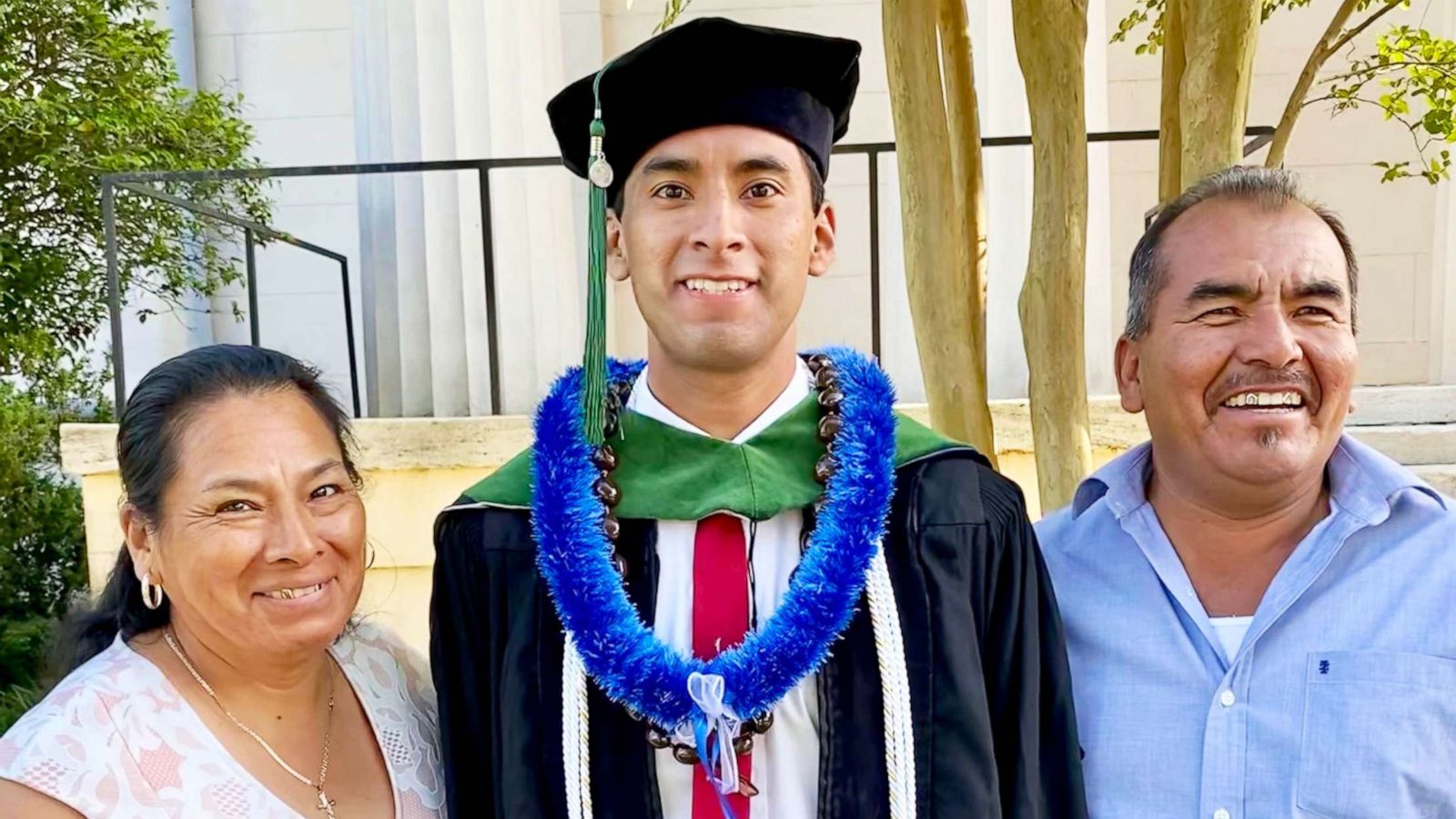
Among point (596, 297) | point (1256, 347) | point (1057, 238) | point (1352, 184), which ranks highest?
point (1352, 184)

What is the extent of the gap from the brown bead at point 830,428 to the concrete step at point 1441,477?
391 cm

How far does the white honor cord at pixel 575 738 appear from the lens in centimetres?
162

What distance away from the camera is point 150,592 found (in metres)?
1.75

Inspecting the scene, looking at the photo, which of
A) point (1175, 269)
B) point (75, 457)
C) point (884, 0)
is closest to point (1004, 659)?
point (1175, 269)

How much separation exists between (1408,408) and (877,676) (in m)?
5.01

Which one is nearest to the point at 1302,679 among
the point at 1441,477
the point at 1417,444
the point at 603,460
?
the point at 603,460

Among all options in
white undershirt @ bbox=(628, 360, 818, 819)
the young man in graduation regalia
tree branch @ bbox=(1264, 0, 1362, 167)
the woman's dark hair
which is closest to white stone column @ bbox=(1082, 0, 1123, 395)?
tree branch @ bbox=(1264, 0, 1362, 167)

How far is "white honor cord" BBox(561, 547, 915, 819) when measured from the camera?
1.61 metres

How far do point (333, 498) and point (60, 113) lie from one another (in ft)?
14.3

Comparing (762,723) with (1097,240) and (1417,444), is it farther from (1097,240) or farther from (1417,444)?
(1417,444)

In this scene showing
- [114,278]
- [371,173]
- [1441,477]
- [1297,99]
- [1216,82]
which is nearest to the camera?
[1216,82]

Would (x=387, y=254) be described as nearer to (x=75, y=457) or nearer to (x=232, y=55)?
(x=75, y=457)

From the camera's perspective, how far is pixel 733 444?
5.64ft

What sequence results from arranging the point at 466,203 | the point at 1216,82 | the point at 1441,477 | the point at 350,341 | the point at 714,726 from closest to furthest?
1. the point at 714,726
2. the point at 1216,82
3. the point at 1441,477
4. the point at 466,203
5. the point at 350,341
